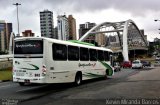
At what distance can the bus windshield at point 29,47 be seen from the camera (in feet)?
57.7

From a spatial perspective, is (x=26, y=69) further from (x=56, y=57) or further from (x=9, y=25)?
(x=9, y=25)

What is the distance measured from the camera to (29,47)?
17875 millimetres

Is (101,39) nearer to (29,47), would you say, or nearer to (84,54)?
(84,54)

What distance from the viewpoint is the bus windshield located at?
17578 millimetres

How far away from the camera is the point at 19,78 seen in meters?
17.8

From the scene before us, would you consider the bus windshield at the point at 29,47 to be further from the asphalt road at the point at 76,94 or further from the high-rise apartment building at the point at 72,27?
the high-rise apartment building at the point at 72,27

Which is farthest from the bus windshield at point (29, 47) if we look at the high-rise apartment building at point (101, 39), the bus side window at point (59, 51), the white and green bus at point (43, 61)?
the high-rise apartment building at point (101, 39)

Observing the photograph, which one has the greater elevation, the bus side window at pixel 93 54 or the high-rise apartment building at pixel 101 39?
the high-rise apartment building at pixel 101 39

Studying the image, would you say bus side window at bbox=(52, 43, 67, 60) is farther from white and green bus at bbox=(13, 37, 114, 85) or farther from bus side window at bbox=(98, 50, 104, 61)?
bus side window at bbox=(98, 50, 104, 61)

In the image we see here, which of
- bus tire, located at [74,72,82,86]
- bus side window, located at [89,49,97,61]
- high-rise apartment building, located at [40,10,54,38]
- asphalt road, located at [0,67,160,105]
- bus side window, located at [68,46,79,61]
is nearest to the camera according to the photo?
asphalt road, located at [0,67,160,105]

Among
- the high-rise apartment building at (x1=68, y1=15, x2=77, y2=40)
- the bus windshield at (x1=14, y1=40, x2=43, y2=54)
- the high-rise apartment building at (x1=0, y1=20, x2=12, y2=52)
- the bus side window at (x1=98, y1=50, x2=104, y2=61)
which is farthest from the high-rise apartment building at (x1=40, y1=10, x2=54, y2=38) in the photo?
the bus windshield at (x1=14, y1=40, x2=43, y2=54)

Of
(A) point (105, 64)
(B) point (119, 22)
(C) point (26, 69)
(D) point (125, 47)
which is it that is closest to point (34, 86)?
(C) point (26, 69)

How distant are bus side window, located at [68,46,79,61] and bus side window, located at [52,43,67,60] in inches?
26.3

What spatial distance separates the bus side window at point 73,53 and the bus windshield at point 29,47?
3025 millimetres
